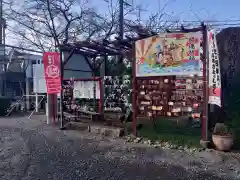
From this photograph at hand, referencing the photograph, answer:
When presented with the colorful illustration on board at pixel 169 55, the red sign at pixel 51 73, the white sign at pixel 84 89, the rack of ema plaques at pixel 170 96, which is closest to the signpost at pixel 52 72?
the red sign at pixel 51 73

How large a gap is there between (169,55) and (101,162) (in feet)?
→ 11.4

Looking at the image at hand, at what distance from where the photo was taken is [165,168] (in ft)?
16.2

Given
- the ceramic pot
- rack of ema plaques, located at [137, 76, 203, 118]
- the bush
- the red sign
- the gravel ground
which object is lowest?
the gravel ground

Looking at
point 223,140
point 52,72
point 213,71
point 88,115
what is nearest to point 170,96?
point 213,71

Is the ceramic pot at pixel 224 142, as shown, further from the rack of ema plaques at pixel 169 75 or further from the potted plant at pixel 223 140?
the rack of ema plaques at pixel 169 75

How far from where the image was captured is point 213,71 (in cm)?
609

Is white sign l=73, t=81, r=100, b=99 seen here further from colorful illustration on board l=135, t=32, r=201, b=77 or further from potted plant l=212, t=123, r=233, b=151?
potted plant l=212, t=123, r=233, b=151

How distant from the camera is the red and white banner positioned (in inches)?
237

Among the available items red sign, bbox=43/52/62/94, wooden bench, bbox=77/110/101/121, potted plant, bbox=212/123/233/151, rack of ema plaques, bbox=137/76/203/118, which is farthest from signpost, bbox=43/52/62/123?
potted plant, bbox=212/123/233/151

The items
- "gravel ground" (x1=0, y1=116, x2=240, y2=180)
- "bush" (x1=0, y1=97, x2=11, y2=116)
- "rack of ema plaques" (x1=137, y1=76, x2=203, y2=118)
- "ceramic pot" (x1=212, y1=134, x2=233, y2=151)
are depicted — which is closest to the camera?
"gravel ground" (x1=0, y1=116, x2=240, y2=180)

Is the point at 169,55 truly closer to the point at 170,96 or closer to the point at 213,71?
the point at 213,71

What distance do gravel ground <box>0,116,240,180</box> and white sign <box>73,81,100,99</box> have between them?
282cm

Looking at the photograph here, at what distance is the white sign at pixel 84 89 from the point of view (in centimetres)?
1003

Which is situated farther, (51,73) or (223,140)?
(51,73)
